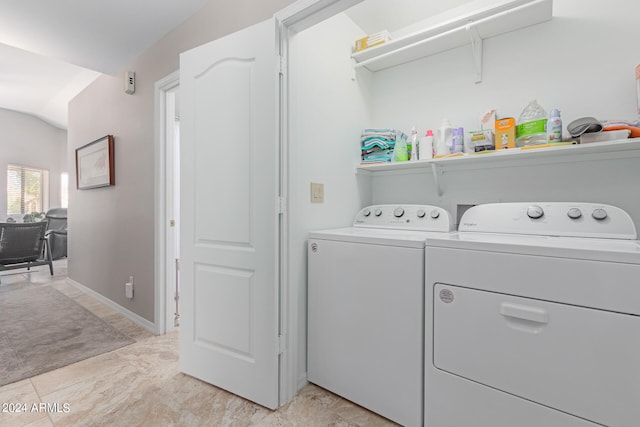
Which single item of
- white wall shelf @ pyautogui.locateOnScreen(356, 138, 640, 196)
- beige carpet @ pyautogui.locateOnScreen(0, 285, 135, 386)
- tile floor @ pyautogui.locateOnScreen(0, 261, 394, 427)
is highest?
white wall shelf @ pyautogui.locateOnScreen(356, 138, 640, 196)

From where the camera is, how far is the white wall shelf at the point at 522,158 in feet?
4.42

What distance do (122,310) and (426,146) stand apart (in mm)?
3107

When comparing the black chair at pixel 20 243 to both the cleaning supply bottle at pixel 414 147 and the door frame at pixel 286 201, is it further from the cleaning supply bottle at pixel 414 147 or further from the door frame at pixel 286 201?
the cleaning supply bottle at pixel 414 147

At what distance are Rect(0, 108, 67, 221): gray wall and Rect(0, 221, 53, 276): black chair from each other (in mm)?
2445

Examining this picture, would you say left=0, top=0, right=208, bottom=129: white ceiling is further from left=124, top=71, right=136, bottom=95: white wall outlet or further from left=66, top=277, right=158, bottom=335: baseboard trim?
left=66, top=277, right=158, bottom=335: baseboard trim

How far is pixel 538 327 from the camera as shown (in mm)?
1057

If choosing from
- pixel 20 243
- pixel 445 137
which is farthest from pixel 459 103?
pixel 20 243

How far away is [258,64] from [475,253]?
1365mm

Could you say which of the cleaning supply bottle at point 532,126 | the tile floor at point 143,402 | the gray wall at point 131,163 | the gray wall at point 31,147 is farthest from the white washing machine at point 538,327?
the gray wall at point 31,147

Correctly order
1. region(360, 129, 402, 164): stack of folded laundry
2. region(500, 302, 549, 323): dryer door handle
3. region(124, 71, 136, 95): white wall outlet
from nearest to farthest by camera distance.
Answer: region(500, 302, 549, 323): dryer door handle, region(360, 129, 402, 164): stack of folded laundry, region(124, 71, 136, 95): white wall outlet

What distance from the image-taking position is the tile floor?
144cm

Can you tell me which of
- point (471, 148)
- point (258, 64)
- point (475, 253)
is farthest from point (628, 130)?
point (258, 64)

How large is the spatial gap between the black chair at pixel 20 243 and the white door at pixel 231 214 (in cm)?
387

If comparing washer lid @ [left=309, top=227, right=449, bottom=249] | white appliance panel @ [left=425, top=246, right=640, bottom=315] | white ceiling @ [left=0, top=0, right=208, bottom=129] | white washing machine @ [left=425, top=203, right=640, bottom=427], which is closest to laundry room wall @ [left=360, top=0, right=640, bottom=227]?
white washing machine @ [left=425, top=203, right=640, bottom=427]
